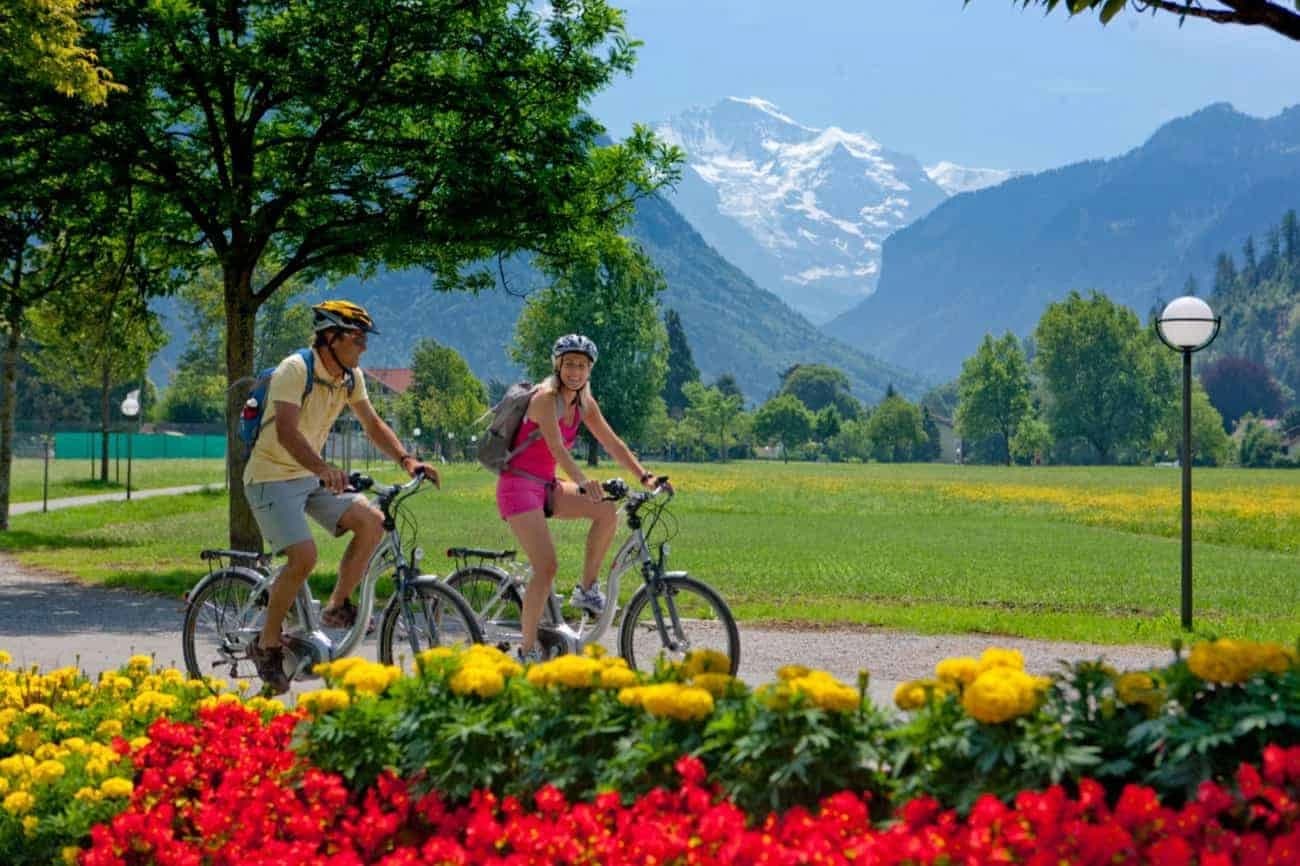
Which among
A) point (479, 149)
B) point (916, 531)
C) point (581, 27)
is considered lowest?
point (916, 531)

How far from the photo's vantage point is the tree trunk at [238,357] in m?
16.7

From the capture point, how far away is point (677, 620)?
793cm

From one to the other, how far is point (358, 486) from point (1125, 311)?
151 metres

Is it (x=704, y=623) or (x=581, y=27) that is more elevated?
(x=581, y=27)

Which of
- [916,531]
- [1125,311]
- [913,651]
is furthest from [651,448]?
[913,651]

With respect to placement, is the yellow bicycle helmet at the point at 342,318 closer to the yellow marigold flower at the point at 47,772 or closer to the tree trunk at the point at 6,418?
the yellow marigold flower at the point at 47,772

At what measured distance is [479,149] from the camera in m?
15.4

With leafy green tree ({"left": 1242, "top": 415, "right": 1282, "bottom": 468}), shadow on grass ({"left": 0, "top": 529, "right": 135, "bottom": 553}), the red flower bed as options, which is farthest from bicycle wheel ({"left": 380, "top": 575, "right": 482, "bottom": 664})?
leafy green tree ({"left": 1242, "top": 415, "right": 1282, "bottom": 468})

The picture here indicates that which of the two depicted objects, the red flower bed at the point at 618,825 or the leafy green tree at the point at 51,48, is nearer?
the red flower bed at the point at 618,825

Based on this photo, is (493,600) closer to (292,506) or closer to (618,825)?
(292,506)

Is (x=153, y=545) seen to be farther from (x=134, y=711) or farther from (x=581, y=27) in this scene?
(x=134, y=711)

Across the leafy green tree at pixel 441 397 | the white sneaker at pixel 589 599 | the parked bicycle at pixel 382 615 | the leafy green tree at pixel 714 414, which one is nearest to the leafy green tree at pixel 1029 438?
the leafy green tree at pixel 714 414

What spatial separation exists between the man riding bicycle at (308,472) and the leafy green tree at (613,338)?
85.4 metres

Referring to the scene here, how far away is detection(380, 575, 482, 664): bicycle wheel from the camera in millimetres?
7703
